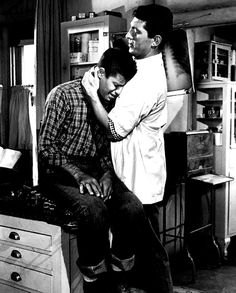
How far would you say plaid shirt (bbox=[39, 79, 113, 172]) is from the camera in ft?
9.30

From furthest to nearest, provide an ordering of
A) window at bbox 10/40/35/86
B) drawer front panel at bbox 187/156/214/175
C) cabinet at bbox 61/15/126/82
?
1. window at bbox 10/40/35/86
2. cabinet at bbox 61/15/126/82
3. drawer front panel at bbox 187/156/214/175

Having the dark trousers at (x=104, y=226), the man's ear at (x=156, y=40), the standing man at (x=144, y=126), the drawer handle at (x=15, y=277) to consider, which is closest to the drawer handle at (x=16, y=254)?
the drawer handle at (x=15, y=277)

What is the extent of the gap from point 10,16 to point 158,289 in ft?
13.3

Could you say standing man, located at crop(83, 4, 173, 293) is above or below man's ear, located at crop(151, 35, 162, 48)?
below

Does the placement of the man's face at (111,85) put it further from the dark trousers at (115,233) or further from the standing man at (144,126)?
the dark trousers at (115,233)

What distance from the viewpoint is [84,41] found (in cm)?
476

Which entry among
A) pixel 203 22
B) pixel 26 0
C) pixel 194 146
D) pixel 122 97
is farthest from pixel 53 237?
pixel 26 0

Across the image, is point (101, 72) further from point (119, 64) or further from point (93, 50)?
point (93, 50)

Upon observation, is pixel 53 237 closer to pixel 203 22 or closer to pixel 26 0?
pixel 203 22

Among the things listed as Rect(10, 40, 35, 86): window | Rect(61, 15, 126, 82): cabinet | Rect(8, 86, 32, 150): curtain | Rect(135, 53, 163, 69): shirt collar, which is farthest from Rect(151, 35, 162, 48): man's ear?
Rect(10, 40, 35, 86): window

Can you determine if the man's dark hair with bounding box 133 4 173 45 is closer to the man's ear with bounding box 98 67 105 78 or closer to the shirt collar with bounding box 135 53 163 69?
the shirt collar with bounding box 135 53 163 69

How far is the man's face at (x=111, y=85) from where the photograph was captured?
291 centimetres

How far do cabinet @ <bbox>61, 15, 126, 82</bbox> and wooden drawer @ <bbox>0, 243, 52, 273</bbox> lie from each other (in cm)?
226

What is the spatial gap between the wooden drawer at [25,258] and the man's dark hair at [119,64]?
126 cm
